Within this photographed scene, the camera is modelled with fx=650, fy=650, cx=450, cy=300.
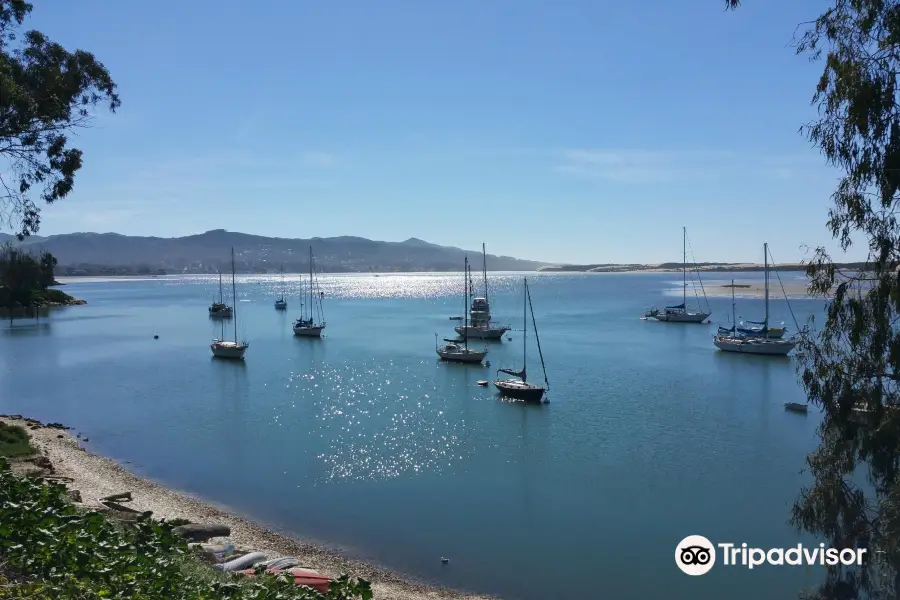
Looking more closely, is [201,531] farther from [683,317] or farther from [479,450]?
[683,317]

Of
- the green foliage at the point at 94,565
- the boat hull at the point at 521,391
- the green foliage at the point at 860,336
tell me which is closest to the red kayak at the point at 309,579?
the green foliage at the point at 94,565

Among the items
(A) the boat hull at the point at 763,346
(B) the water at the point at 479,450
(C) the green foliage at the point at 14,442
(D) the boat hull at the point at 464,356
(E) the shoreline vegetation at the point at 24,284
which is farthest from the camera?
(E) the shoreline vegetation at the point at 24,284

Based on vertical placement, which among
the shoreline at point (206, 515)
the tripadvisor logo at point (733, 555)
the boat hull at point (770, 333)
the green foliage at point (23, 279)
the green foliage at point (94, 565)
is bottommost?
the tripadvisor logo at point (733, 555)

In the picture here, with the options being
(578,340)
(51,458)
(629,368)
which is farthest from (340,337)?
(51,458)

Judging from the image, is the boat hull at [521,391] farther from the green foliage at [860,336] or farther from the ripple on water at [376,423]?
the green foliage at [860,336]

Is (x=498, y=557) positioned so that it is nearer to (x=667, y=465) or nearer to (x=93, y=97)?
(x=667, y=465)

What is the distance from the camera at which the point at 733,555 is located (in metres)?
21.2

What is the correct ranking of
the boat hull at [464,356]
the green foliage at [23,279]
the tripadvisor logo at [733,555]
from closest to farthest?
the tripadvisor logo at [733,555]
the boat hull at [464,356]
the green foliage at [23,279]

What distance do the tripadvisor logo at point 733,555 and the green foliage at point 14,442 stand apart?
82.0 ft

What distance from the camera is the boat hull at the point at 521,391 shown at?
43.7 meters

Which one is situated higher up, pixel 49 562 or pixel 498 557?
pixel 49 562

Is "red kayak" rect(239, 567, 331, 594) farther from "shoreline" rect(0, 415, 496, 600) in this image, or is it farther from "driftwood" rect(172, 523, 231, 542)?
"driftwood" rect(172, 523, 231, 542)

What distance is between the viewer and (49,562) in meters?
9.49

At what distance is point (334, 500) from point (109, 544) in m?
16.5
